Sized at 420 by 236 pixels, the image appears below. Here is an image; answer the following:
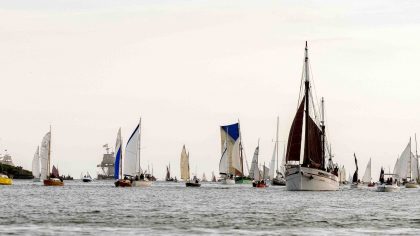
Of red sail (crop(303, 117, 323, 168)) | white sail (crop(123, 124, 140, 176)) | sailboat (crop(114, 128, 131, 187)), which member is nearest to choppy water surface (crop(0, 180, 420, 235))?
red sail (crop(303, 117, 323, 168))

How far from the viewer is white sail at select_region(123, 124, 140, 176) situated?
179 meters

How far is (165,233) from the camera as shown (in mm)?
59375

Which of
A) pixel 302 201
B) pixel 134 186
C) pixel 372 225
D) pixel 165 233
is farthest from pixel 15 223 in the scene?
pixel 134 186

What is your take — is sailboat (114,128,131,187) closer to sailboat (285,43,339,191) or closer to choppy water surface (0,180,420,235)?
sailboat (285,43,339,191)

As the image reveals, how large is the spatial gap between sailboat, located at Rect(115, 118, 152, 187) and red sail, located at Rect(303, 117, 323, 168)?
52.5 m

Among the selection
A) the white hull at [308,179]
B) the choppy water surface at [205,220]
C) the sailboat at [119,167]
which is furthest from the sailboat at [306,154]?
the sailboat at [119,167]

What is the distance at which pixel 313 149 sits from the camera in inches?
5310

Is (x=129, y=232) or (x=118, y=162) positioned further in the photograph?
(x=118, y=162)

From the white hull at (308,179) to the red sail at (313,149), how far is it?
1.48 meters

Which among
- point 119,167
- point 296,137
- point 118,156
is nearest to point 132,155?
point 118,156

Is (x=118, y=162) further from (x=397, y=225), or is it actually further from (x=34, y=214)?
(x=397, y=225)

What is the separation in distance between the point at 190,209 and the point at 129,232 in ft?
99.8

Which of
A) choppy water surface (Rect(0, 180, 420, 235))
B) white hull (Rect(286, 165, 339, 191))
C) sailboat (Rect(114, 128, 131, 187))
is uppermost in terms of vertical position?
sailboat (Rect(114, 128, 131, 187))

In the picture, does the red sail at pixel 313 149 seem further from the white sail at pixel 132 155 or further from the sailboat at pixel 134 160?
the white sail at pixel 132 155
